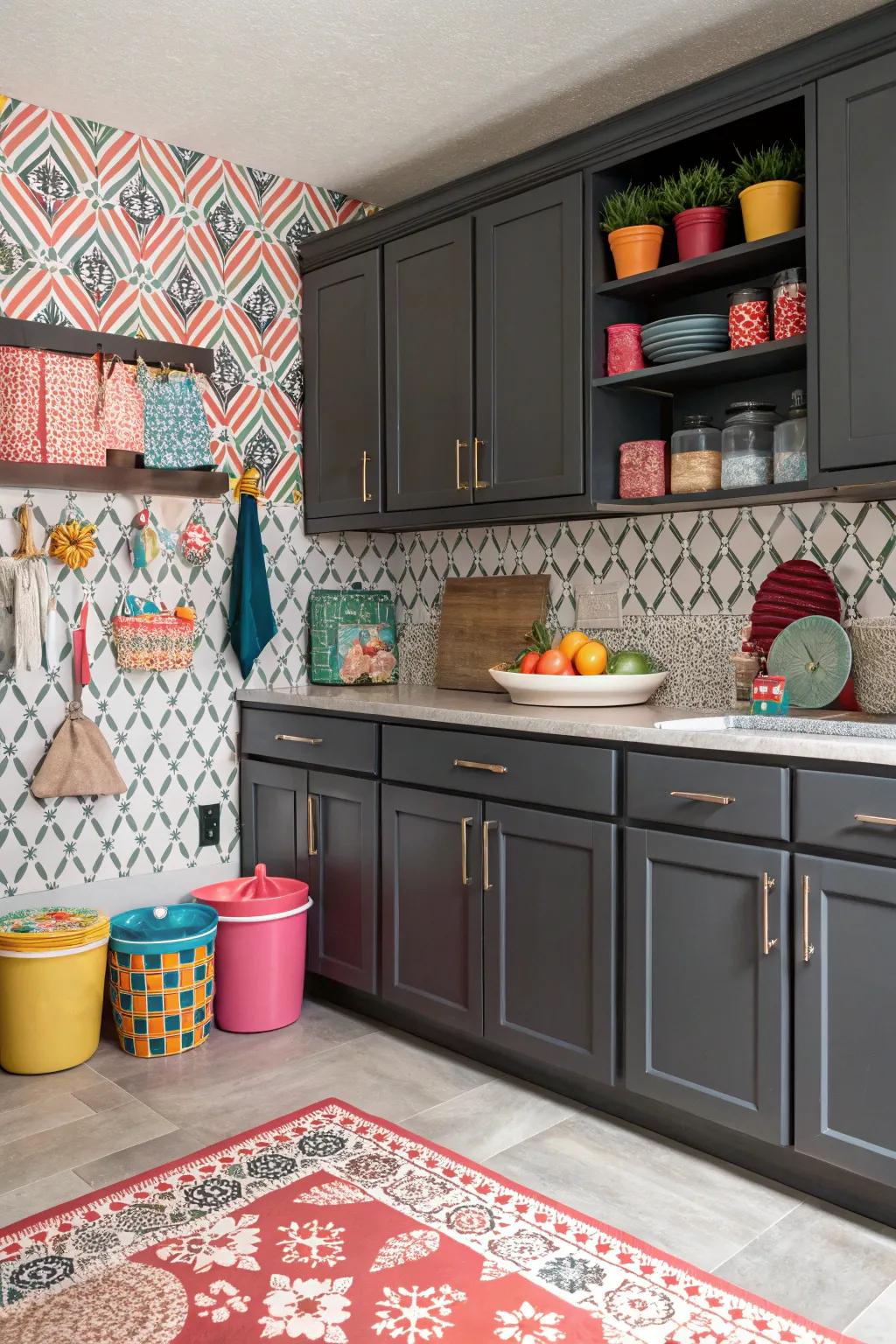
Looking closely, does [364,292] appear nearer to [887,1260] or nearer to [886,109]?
[886,109]

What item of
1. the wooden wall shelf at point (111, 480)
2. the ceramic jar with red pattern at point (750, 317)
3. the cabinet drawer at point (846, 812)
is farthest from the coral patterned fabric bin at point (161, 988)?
the ceramic jar with red pattern at point (750, 317)

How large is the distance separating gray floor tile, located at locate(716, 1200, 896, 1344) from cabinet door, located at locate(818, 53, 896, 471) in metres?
Answer: 1.55

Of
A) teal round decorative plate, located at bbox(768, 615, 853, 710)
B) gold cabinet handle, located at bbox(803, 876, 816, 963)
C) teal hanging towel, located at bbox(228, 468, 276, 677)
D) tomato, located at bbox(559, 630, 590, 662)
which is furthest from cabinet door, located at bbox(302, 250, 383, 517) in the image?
gold cabinet handle, located at bbox(803, 876, 816, 963)

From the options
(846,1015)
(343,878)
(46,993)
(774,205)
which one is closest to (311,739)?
(343,878)

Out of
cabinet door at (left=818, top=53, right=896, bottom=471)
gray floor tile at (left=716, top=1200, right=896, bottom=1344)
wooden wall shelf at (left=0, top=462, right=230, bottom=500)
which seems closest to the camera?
gray floor tile at (left=716, top=1200, right=896, bottom=1344)

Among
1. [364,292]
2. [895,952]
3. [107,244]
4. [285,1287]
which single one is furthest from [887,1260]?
[107,244]

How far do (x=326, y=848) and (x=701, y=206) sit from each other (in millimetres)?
2085

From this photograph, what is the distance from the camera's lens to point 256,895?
3.36 metres

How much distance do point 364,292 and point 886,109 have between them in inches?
69.7

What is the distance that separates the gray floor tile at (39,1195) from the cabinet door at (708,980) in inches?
48.8

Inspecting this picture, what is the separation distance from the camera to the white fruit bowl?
9.74 feet

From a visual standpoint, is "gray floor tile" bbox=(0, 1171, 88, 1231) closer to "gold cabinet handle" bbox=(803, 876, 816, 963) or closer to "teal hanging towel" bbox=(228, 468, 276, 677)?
"gold cabinet handle" bbox=(803, 876, 816, 963)

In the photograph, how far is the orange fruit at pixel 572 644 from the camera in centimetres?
314

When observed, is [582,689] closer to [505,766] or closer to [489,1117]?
[505,766]
